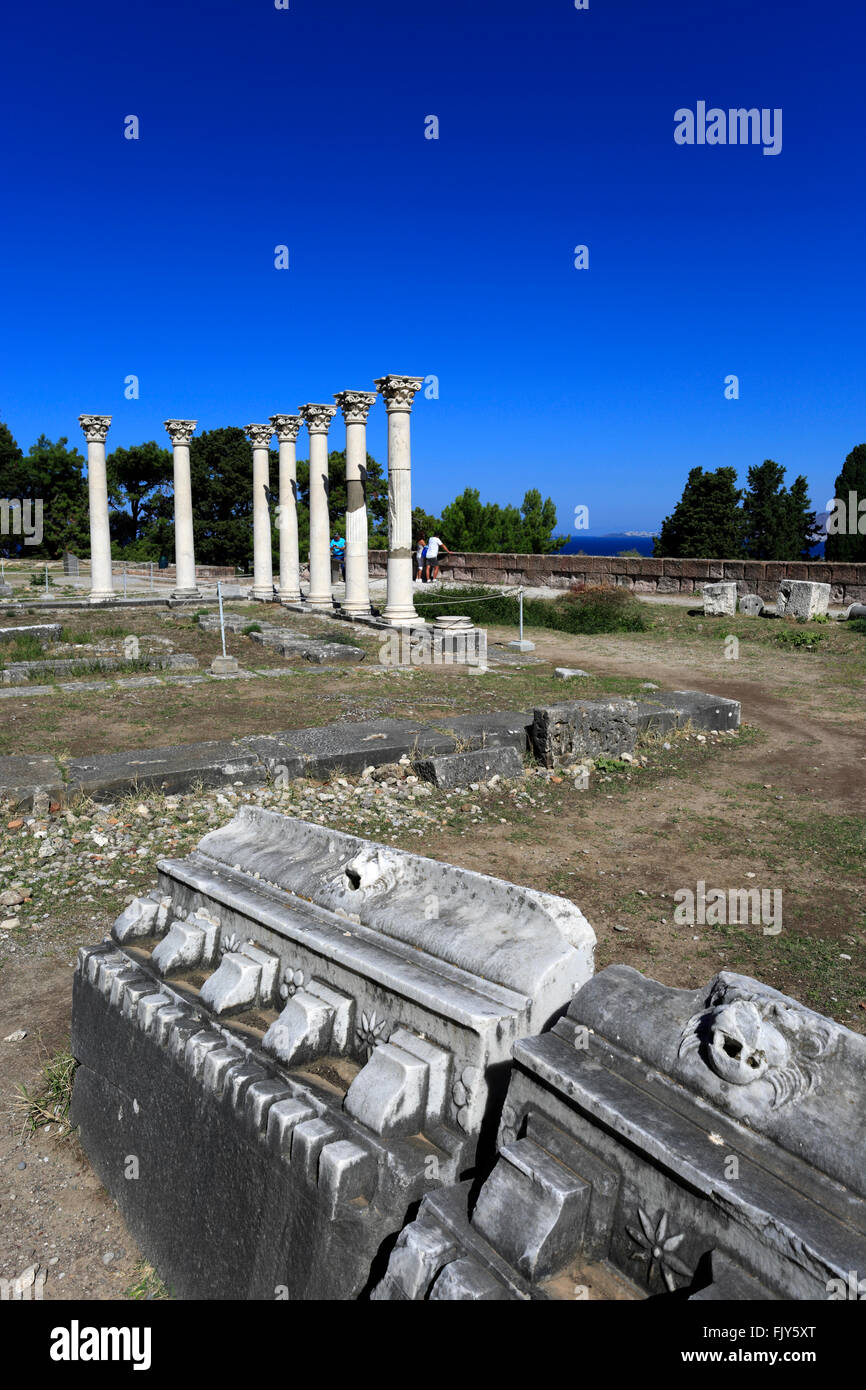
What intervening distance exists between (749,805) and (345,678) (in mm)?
6572

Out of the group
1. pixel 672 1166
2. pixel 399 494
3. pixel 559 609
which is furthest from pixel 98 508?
pixel 672 1166

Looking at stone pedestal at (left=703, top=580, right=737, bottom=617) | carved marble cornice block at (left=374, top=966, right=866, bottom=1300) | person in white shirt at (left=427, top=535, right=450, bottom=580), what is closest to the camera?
carved marble cornice block at (left=374, top=966, right=866, bottom=1300)

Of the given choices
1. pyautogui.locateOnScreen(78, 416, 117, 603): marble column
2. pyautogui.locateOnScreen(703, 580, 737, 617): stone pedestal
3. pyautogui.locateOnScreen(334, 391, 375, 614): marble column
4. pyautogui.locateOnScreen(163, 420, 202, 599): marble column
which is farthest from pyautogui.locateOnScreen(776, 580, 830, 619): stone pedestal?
pyautogui.locateOnScreen(78, 416, 117, 603): marble column

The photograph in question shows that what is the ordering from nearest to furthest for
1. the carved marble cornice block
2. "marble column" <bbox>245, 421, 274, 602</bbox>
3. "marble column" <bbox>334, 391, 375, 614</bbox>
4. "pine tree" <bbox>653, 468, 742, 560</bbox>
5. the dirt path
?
1. the carved marble cornice block
2. the dirt path
3. "marble column" <bbox>334, 391, 375, 614</bbox>
4. "marble column" <bbox>245, 421, 274, 602</bbox>
5. "pine tree" <bbox>653, 468, 742, 560</bbox>

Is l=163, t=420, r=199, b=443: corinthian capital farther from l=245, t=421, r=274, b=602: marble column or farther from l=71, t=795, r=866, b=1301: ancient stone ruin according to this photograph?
l=71, t=795, r=866, b=1301: ancient stone ruin

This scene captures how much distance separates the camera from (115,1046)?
9.41 ft

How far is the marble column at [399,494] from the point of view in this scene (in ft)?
52.9

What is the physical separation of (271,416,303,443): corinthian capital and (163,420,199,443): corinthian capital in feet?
8.09

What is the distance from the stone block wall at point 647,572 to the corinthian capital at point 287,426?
6.99 meters

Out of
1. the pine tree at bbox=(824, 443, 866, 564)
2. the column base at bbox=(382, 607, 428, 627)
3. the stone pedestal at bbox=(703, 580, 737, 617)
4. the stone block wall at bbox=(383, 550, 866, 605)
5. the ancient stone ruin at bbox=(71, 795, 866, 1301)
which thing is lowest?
the ancient stone ruin at bbox=(71, 795, 866, 1301)

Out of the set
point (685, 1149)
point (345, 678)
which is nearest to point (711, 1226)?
point (685, 1149)

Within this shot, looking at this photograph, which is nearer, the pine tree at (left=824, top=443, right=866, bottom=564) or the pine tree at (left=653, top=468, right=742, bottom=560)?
the pine tree at (left=824, top=443, right=866, bottom=564)

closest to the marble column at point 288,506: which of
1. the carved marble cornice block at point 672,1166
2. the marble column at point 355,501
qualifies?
the marble column at point 355,501

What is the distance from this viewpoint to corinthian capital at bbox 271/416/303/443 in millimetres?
22719
